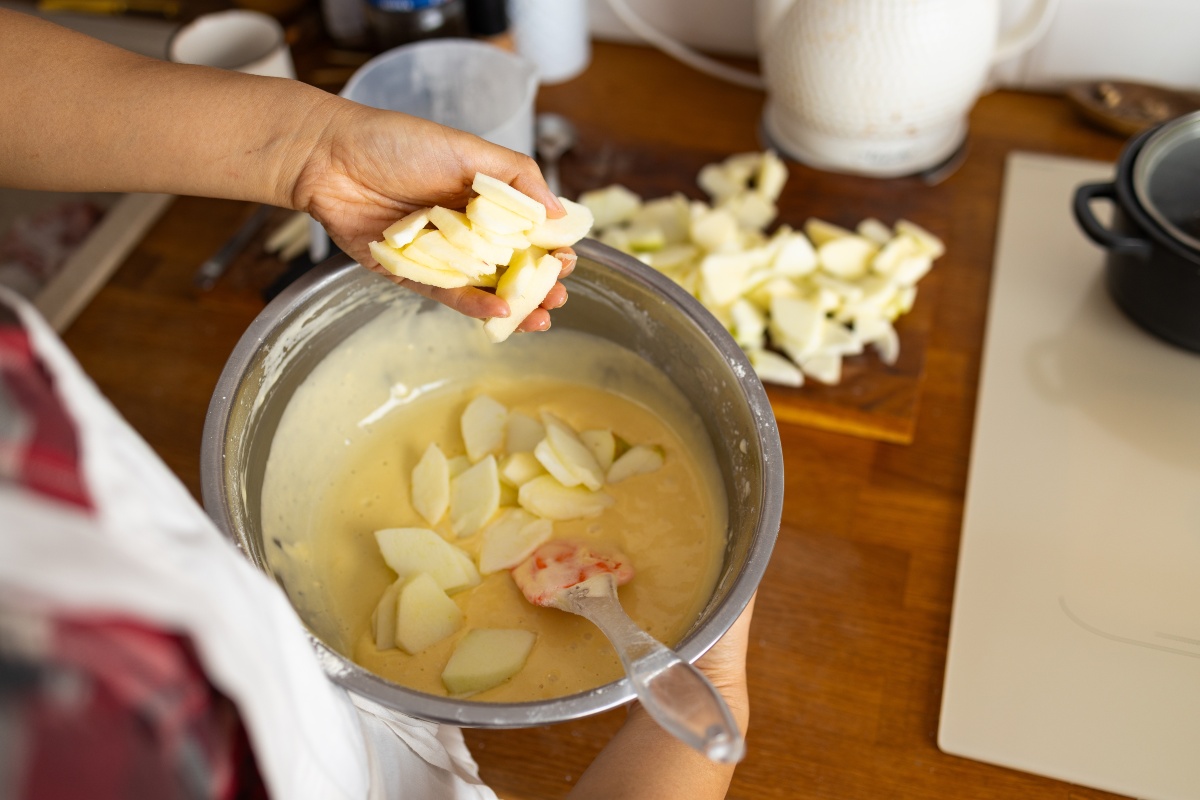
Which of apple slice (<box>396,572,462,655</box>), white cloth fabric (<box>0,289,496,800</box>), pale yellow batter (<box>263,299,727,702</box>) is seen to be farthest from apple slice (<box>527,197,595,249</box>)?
white cloth fabric (<box>0,289,496,800</box>)

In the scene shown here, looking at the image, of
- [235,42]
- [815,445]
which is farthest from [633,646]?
[235,42]

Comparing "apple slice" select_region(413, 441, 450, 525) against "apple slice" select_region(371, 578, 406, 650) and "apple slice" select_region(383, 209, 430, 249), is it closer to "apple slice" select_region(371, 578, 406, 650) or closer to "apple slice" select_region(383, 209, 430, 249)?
"apple slice" select_region(371, 578, 406, 650)

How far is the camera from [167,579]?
0.29 meters

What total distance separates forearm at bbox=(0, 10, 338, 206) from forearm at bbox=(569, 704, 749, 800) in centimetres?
51

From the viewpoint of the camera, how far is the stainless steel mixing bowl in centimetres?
55

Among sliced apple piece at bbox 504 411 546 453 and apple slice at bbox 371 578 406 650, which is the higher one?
sliced apple piece at bbox 504 411 546 453

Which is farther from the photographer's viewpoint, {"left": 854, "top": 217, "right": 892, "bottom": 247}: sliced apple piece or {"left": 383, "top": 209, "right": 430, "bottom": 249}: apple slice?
{"left": 854, "top": 217, "right": 892, "bottom": 247}: sliced apple piece

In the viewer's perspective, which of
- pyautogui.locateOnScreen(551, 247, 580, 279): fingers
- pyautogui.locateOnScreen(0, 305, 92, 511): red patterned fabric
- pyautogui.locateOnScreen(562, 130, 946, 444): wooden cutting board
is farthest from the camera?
pyautogui.locateOnScreen(562, 130, 946, 444): wooden cutting board

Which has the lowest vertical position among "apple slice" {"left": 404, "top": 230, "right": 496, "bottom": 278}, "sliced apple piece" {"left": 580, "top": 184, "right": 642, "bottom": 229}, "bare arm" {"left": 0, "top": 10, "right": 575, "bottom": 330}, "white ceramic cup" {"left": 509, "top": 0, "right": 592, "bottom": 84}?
"sliced apple piece" {"left": 580, "top": 184, "right": 642, "bottom": 229}

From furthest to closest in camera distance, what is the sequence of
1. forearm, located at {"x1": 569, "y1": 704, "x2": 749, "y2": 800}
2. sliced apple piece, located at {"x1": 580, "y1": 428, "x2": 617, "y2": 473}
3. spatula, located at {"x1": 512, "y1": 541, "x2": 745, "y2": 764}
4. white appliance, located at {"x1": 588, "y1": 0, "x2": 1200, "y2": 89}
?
white appliance, located at {"x1": 588, "y1": 0, "x2": 1200, "y2": 89}, sliced apple piece, located at {"x1": 580, "y1": 428, "x2": 617, "y2": 473}, forearm, located at {"x1": 569, "y1": 704, "x2": 749, "y2": 800}, spatula, located at {"x1": 512, "y1": 541, "x2": 745, "y2": 764}

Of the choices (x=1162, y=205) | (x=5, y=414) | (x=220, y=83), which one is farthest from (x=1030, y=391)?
(x=5, y=414)

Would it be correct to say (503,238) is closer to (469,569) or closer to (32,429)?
(469,569)

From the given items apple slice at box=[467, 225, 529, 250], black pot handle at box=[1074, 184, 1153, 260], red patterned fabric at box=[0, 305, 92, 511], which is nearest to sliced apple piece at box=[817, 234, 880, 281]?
black pot handle at box=[1074, 184, 1153, 260]

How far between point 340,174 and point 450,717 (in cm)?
43
